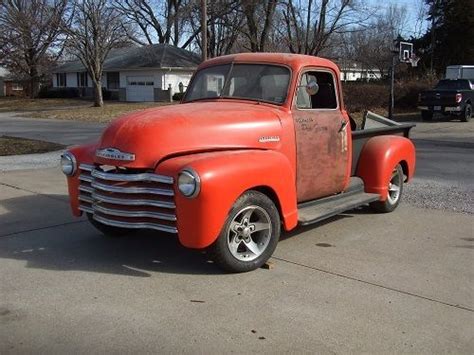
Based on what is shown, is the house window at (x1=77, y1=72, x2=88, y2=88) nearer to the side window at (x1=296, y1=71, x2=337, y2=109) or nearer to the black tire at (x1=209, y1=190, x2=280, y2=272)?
the side window at (x1=296, y1=71, x2=337, y2=109)

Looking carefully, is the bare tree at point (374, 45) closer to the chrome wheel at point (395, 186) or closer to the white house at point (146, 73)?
the white house at point (146, 73)

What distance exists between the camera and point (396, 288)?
15.5 feet

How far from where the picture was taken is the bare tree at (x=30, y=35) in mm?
42906

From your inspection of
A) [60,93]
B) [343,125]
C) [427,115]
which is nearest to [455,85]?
[427,115]

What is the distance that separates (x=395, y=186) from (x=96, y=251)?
4000mm

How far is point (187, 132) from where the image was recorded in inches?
200

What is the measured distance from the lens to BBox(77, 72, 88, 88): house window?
55.9m

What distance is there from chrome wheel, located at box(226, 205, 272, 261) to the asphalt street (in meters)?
0.22

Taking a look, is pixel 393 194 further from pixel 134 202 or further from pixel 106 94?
pixel 106 94

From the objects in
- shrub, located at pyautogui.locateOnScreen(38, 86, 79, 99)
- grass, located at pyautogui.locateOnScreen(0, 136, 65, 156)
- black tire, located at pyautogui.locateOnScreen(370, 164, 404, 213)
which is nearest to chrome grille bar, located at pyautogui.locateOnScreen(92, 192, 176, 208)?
black tire, located at pyautogui.locateOnScreen(370, 164, 404, 213)

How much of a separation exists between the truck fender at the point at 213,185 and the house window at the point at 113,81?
161 ft

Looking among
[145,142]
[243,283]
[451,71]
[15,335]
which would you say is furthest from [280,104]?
[451,71]

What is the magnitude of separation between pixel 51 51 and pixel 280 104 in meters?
55.8

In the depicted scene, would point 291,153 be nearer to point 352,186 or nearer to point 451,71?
point 352,186
